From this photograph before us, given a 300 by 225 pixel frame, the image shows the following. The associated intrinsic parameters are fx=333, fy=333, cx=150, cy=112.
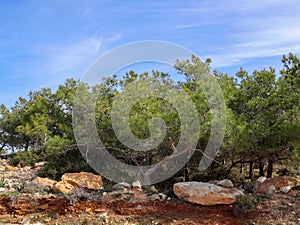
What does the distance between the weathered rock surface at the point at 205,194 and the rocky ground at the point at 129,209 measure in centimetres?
11

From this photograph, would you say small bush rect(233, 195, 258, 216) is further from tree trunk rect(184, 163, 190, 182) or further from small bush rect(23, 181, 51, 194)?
small bush rect(23, 181, 51, 194)

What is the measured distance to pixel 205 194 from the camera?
7.68 metres

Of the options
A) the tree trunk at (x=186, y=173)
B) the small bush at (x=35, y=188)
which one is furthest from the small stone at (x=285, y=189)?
the small bush at (x=35, y=188)

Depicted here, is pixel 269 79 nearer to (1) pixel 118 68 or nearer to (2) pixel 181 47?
(2) pixel 181 47

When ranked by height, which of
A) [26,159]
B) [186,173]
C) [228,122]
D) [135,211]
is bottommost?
[135,211]

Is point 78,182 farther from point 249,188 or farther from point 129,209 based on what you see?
point 249,188

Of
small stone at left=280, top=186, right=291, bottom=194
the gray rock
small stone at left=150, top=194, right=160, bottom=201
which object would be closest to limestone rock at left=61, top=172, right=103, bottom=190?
small stone at left=150, top=194, right=160, bottom=201

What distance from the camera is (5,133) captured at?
2083 cm

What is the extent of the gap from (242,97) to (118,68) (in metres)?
3.75

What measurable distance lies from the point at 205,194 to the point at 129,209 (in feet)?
5.83

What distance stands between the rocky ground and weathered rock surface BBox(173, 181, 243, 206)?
4.5 inches

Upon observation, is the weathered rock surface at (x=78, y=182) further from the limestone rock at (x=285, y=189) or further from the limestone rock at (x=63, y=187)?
the limestone rock at (x=285, y=189)

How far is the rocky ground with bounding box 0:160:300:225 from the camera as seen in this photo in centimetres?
688

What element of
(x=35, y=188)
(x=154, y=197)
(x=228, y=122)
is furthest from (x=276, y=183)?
(x=35, y=188)
